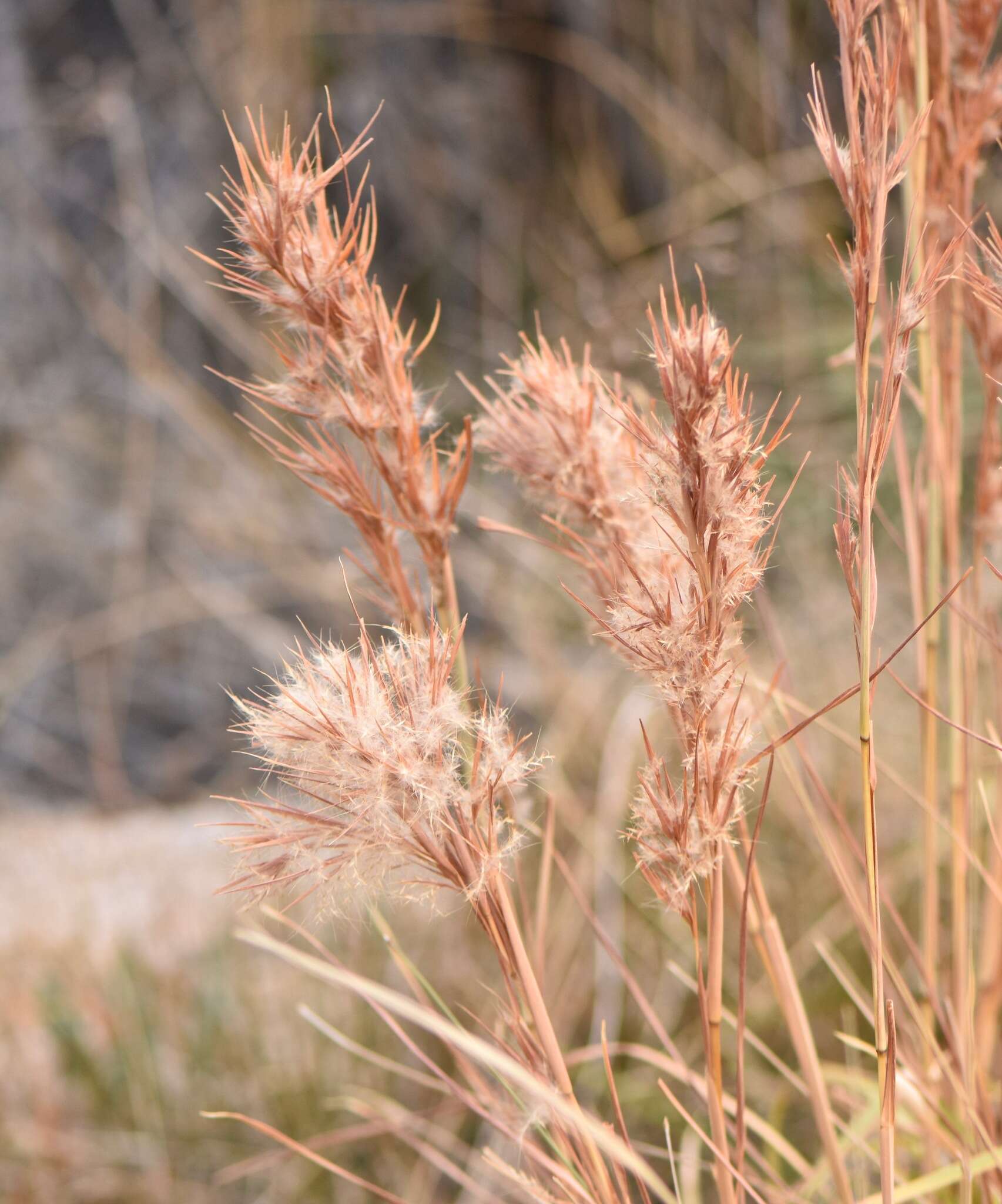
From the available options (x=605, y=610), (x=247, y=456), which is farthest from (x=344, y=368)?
(x=247, y=456)

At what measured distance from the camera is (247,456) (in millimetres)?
1497

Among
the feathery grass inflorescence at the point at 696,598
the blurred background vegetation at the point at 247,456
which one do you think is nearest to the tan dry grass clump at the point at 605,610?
the feathery grass inflorescence at the point at 696,598

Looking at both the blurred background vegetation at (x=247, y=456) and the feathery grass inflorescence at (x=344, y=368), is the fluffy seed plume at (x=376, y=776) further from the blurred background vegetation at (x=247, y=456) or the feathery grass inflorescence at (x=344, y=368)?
the blurred background vegetation at (x=247, y=456)

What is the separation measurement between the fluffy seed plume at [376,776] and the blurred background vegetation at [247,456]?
0.40m

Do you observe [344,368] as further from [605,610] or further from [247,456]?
[247,456]

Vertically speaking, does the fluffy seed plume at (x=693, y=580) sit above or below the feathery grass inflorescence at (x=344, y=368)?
below

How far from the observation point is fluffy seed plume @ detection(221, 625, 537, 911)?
187 mm

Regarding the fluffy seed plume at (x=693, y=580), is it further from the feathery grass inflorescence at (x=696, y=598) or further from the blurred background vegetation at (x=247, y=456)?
the blurred background vegetation at (x=247, y=456)

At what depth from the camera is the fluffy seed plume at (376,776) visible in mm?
187


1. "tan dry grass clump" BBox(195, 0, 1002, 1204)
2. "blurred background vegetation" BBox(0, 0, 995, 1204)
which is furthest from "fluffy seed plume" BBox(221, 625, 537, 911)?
"blurred background vegetation" BBox(0, 0, 995, 1204)

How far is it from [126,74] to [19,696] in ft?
3.60

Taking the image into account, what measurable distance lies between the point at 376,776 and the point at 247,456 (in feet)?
4.56

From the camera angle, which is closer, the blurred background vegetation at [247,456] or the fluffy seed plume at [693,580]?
the fluffy seed plume at [693,580]

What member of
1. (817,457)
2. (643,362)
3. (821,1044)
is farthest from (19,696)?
(821,1044)
